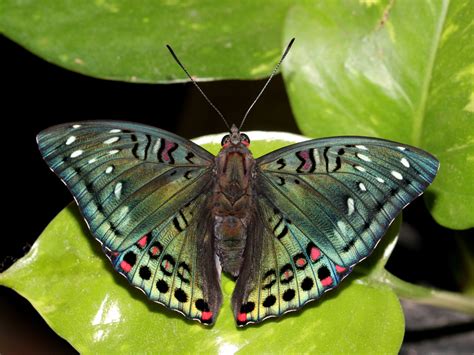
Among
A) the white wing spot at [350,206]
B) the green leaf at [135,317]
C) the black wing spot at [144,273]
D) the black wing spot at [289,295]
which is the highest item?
the white wing spot at [350,206]

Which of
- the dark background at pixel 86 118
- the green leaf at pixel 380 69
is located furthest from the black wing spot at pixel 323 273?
the dark background at pixel 86 118

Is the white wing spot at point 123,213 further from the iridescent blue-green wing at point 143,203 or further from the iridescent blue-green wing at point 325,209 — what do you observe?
the iridescent blue-green wing at point 325,209

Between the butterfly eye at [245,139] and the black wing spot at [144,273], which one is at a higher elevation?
the butterfly eye at [245,139]

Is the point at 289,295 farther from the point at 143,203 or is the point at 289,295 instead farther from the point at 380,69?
the point at 380,69

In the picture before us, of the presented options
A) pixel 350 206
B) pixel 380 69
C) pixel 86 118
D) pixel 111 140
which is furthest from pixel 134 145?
pixel 86 118

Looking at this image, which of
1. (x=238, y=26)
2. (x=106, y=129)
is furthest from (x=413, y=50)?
(x=106, y=129)

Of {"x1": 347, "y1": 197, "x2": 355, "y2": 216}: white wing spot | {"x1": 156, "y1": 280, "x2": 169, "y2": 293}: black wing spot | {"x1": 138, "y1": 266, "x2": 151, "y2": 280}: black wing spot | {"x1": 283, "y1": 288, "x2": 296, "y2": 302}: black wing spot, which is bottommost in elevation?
{"x1": 156, "y1": 280, "x2": 169, "y2": 293}: black wing spot

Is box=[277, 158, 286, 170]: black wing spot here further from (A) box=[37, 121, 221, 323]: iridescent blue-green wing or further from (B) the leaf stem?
(B) the leaf stem

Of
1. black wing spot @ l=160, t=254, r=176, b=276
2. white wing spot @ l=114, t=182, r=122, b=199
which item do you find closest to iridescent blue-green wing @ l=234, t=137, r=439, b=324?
black wing spot @ l=160, t=254, r=176, b=276
